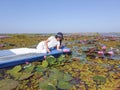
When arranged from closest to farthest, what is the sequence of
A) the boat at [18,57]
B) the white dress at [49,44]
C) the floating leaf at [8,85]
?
the floating leaf at [8,85], the boat at [18,57], the white dress at [49,44]

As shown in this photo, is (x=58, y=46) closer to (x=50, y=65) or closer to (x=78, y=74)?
(x=50, y=65)

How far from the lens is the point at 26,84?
4180mm

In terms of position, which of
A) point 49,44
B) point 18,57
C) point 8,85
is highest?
point 49,44

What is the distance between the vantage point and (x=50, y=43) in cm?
768

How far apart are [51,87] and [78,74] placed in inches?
65.2

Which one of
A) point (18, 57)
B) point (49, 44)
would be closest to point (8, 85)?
point (18, 57)

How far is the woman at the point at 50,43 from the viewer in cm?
720

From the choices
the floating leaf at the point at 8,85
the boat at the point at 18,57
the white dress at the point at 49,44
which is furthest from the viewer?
the white dress at the point at 49,44

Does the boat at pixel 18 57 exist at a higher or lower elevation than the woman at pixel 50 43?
lower

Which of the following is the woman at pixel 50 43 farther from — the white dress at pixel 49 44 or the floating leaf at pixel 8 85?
the floating leaf at pixel 8 85

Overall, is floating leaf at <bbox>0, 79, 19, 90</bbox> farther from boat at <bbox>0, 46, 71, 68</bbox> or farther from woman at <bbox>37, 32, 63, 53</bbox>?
woman at <bbox>37, 32, 63, 53</bbox>

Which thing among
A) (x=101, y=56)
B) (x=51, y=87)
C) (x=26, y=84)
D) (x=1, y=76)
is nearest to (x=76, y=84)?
(x=51, y=87)

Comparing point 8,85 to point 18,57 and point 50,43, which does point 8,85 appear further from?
point 50,43

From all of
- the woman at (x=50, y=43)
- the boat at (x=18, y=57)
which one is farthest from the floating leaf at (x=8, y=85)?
the woman at (x=50, y=43)
